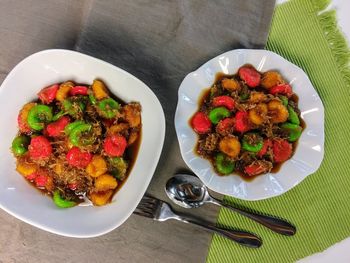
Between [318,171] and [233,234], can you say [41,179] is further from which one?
[318,171]

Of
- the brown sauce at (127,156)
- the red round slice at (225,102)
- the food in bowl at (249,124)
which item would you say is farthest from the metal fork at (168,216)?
the red round slice at (225,102)

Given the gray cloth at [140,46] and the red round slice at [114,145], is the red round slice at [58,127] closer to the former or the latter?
the red round slice at [114,145]

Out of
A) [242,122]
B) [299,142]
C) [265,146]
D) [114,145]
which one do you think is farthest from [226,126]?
[114,145]

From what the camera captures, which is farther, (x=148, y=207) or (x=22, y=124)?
(x=148, y=207)

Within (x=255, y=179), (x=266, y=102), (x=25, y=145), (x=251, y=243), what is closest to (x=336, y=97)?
(x=266, y=102)

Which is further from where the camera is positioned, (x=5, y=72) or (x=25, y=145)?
(x=5, y=72)

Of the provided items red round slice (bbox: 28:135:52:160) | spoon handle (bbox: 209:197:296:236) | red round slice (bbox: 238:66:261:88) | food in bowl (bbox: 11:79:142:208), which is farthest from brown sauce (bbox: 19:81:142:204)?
Answer: red round slice (bbox: 238:66:261:88)

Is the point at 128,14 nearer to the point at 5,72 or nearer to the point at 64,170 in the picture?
the point at 5,72
